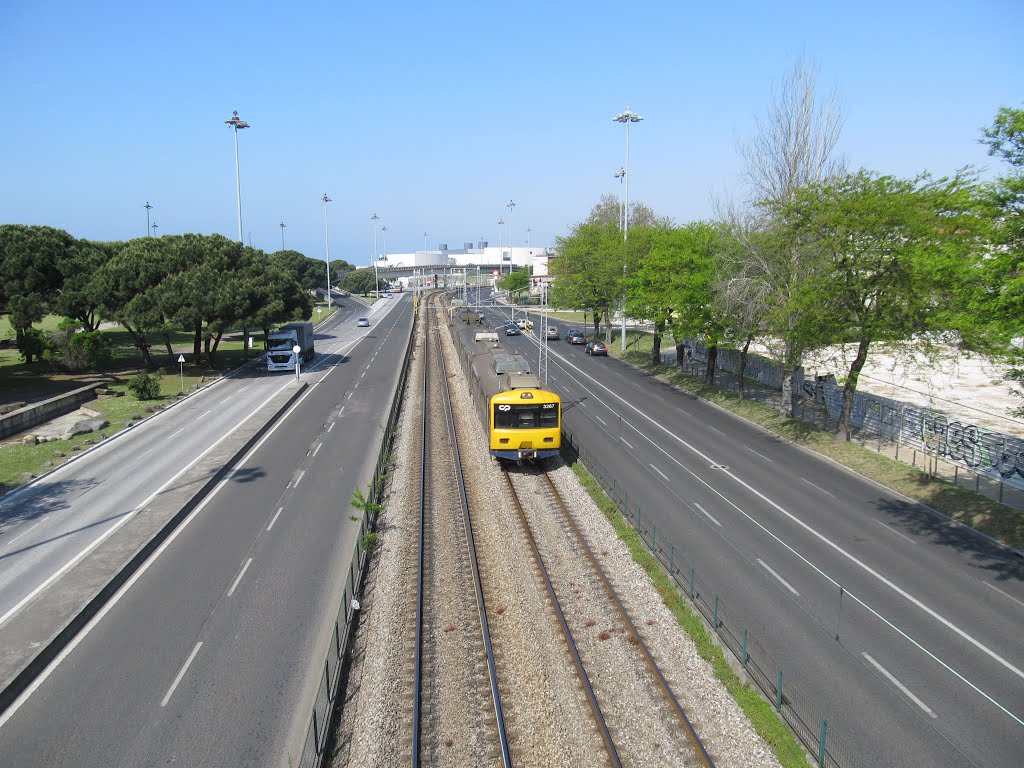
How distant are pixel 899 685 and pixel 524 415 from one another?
1502 centimetres

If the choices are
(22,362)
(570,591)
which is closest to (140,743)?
(570,591)

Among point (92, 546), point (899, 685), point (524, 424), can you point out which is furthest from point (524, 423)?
point (899, 685)

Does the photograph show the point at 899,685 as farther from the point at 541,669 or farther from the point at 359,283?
the point at 359,283

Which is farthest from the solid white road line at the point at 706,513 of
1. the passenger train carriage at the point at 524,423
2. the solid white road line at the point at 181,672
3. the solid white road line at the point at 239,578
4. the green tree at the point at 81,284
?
the green tree at the point at 81,284

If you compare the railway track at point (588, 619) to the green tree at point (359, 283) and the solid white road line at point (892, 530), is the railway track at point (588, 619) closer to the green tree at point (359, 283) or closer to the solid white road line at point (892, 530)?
the solid white road line at point (892, 530)

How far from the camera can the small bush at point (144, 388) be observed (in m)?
41.1

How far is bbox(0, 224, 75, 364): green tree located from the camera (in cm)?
4725

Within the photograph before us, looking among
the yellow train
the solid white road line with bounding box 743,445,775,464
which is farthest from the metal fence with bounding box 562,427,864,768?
the solid white road line with bounding box 743,445,775,464

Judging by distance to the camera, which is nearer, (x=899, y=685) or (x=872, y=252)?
(x=899, y=685)

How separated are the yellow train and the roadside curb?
1067 centimetres

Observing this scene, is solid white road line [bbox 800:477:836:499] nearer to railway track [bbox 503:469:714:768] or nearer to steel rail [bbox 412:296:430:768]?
railway track [bbox 503:469:714:768]

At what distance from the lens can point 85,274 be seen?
4934cm

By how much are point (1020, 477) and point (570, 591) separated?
1871 cm

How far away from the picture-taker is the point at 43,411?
36.2 m
